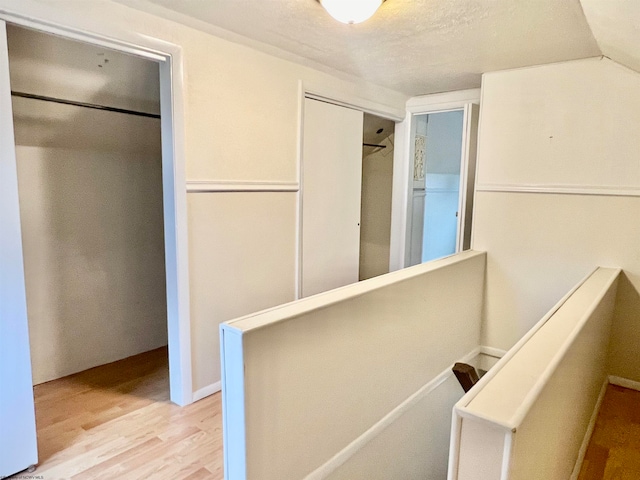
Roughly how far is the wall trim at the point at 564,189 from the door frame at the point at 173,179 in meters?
2.19

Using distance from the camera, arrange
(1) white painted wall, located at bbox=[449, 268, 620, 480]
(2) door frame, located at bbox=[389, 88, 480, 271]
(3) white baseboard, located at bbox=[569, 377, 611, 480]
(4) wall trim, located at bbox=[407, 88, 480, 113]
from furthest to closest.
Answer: (2) door frame, located at bbox=[389, 88, 480, 271] < (4) wall trim, located at bbox=[407, 88, 480, 113] < (3) white baseboard, located at bbox=[569, 377, 611, 480] < (1) white painted wall, located at bbox=[449, 268, 620, 480]

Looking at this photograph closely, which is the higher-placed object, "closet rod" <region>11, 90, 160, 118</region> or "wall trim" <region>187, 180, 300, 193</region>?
"closet rod" <region>11, 90, 160, 118</region>

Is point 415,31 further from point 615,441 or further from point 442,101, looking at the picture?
point 615,441

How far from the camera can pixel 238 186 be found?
7.86ft

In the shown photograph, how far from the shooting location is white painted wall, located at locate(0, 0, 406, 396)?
2117mm

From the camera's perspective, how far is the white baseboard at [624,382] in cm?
264

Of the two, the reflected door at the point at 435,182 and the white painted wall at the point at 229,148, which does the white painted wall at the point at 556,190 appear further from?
the white painted wall at the point at 229,148

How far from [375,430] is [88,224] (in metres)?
2.14

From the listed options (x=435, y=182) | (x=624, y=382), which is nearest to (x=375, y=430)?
(x=624, y=382)

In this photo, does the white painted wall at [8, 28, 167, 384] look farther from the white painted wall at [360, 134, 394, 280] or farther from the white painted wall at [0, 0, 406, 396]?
the white painted wall at [360, 134, 394, 280]

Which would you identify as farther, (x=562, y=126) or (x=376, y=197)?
(x=376, y=197)

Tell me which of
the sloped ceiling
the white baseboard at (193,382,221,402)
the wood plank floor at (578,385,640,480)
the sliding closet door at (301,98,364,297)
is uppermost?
the sloped ceiling

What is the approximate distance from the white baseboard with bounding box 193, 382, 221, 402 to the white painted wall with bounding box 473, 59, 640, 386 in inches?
78.3

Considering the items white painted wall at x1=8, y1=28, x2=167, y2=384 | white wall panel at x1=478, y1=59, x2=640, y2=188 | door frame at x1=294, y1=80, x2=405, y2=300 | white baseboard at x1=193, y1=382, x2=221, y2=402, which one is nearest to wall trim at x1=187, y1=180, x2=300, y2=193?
door frame at x1=294, y1=80, x2=405, y2=300
